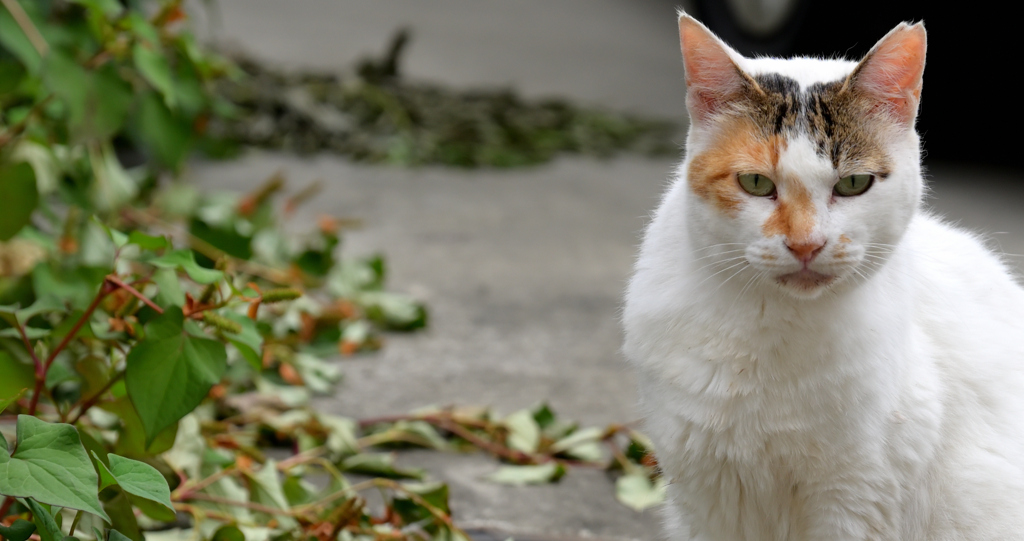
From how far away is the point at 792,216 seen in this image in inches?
49.9

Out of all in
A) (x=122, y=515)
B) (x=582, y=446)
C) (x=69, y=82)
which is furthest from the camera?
(x=582, y=446)

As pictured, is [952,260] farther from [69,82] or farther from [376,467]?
[69,82]

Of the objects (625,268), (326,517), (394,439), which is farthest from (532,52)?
(326,517)

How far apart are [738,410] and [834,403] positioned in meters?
0.13

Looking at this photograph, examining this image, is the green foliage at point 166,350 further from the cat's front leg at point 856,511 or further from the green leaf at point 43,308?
the cat's front leg at point 856,511

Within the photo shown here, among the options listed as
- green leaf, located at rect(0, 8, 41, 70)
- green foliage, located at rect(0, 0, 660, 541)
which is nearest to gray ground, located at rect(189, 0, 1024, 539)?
green foliage, located at rect(0, 0, 660, 541)

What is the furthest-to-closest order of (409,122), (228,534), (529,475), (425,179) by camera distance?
(409,122), (425,179), (529,475), (228,534)

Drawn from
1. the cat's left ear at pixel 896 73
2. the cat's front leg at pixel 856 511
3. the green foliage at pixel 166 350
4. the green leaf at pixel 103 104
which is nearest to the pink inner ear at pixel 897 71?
the cat's left ear at pixel 896 73

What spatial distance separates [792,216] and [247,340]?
87 centimetres

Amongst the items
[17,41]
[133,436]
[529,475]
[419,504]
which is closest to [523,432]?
[529,475]

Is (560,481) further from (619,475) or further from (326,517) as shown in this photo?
(326,517)

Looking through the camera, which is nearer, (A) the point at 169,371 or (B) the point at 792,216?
(B) the point at 792,216

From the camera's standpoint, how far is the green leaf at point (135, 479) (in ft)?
4.07

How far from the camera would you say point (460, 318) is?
3.05 meters
